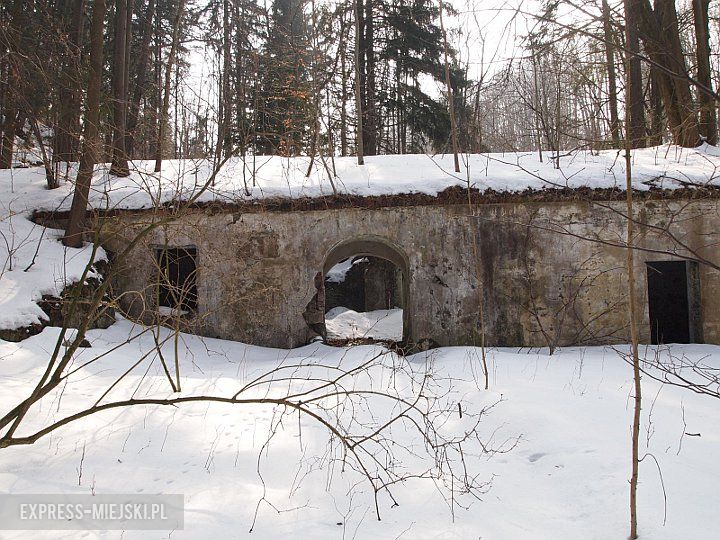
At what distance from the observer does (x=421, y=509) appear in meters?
3.21

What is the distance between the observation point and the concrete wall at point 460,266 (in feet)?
27.3

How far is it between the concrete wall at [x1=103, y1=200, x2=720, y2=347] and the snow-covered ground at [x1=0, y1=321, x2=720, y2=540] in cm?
273

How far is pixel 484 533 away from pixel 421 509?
457mm

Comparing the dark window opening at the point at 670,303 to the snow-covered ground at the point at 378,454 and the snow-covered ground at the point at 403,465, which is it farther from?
the snow-covered ground at the point at 403,465

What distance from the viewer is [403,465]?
12.7 ft

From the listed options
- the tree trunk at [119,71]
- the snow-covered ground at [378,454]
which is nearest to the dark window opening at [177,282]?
the snow-covered ground at [378,454]

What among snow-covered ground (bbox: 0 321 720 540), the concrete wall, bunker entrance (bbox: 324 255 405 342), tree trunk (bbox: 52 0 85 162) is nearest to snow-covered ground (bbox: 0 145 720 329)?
the concrete wall

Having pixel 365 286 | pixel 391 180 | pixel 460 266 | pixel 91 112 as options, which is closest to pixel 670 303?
pixel 460 266

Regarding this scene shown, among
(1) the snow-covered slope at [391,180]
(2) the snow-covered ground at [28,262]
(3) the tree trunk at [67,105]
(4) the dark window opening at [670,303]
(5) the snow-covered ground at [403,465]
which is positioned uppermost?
(3) the tree trunk at [67,105]

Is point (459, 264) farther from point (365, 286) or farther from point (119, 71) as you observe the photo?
point (365, 286)

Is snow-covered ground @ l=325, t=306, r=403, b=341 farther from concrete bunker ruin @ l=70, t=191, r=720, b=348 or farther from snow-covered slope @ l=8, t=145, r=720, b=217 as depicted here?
snow-covered slope @ l=8, t=145, r=720, b=217

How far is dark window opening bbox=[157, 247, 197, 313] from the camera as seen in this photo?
516 centimetres

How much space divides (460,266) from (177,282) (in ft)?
15.6

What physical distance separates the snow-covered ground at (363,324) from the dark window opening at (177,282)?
3826 millimetres
